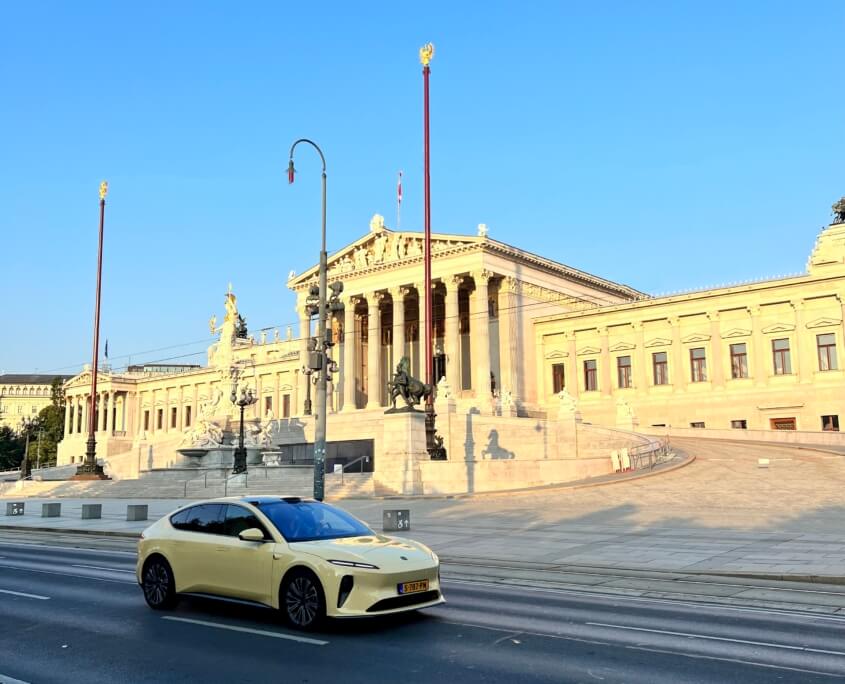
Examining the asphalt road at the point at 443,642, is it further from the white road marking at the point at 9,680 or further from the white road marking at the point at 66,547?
the white road marking at the point at 66,547

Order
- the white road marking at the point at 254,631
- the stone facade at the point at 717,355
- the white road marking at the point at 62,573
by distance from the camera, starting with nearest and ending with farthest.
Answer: the white road marking at the point at 254,631 < the white road marking at the point at 62,573 < the stone facade at the point at 717,355

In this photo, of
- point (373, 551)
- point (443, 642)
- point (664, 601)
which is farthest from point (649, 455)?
point (443, 642)

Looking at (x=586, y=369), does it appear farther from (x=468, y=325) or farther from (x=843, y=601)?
(x=843, y=601)

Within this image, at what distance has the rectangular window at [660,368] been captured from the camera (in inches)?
2692

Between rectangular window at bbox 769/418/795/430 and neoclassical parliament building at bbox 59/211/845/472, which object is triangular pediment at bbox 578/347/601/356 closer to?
neoclassical parliament building at bbox 59/211/845/472

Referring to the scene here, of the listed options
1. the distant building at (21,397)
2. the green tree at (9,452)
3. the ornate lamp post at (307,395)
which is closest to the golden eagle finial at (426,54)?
the ornate lamp post at (307,395)

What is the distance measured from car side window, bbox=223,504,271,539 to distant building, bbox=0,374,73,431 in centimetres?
19300

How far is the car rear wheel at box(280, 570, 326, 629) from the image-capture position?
30.7 ft

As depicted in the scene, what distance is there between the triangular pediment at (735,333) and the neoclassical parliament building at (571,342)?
114 mm

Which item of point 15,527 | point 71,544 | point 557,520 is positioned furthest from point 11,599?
point 15,527

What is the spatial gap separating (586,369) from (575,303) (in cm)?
1020

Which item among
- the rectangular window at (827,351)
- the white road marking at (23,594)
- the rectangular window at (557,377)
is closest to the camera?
the white road marking at (23,594)

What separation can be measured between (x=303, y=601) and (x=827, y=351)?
2332 inches

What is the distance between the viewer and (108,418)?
11712 centimetres
